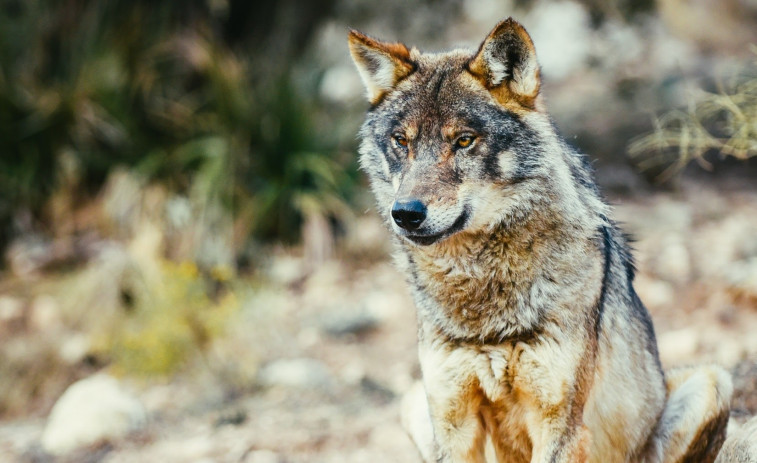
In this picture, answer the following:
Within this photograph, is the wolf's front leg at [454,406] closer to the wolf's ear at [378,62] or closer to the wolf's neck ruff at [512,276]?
the wolf's neck ruff at [512,276]

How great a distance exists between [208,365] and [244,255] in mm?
2062

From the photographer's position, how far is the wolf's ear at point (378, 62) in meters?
3.86

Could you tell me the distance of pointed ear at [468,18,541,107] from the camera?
3.45 meters

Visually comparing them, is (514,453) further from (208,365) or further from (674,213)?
(674,213)

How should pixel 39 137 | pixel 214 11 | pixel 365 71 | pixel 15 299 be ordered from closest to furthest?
pixel 365 71 < pixel 15 299 < pixel 39 137 < pixel 214 11

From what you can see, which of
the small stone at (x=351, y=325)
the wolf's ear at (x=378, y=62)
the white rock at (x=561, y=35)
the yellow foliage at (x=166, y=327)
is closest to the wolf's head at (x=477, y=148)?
the wolf's ear at (x=378, y=62)

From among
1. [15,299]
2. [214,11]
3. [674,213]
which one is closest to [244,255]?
[15,299]

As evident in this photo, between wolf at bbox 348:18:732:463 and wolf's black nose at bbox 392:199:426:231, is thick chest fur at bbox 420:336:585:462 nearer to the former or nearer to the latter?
wolf at bbox 348:18:732:463

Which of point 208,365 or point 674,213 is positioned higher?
point 208,365

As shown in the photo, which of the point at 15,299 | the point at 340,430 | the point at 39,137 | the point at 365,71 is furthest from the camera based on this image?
the point at 39,137

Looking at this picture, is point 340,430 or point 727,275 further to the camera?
point 727,275

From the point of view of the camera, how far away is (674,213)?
30.5 ft

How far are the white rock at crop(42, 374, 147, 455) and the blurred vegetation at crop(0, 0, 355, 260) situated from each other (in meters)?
3.06

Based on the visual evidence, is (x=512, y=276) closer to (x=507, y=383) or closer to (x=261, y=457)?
(x=507, y=383)
